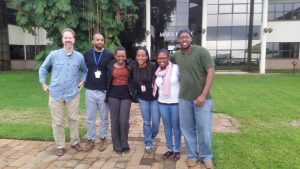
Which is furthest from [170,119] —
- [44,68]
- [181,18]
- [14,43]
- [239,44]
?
[14,43]

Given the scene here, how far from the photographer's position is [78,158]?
478 cm

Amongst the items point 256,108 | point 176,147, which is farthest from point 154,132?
point 256,108

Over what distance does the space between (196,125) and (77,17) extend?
10775 millimetres

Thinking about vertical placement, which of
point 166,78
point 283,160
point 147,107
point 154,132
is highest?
point 166,78

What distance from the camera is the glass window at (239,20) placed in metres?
23.4

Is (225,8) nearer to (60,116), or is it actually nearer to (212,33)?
(212,33)

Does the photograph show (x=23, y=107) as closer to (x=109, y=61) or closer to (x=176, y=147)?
(x=109, y=61)

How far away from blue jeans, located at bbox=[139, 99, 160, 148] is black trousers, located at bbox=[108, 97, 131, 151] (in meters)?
0.28

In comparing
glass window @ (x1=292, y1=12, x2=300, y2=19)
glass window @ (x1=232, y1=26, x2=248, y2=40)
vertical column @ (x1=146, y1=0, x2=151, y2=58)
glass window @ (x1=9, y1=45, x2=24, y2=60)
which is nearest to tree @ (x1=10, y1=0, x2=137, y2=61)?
vertical column @ (x1=146, y1=0, x2=151, y2=58)

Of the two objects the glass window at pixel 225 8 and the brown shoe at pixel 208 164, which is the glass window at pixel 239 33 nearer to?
the glass window at pixel 225 8

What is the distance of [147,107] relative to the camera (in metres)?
4.73

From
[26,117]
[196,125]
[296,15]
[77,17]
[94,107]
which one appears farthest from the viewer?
[296,15]

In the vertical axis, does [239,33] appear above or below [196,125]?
above

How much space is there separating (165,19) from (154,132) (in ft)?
62.0
